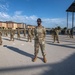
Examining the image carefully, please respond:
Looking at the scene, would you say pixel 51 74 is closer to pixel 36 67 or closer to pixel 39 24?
pixel 36 67

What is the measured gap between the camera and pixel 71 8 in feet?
162

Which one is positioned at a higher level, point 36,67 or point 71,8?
point 71,8

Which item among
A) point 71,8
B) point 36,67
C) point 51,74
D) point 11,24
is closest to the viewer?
point 51,74

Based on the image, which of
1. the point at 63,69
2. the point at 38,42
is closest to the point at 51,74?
the point at 63,69

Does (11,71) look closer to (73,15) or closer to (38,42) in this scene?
(38,42)

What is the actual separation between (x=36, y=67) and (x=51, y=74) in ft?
4.35

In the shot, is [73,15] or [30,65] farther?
[73,15]

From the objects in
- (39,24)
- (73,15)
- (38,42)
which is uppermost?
(73,15)

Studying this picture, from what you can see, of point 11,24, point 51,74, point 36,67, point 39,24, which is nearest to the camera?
point 51,74

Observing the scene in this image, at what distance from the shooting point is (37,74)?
282 inches

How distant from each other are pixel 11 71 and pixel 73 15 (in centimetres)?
4428

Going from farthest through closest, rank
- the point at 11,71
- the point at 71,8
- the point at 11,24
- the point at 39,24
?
the point at 11,24, the point at 71,8, the point at 39,24, the point at 11,71

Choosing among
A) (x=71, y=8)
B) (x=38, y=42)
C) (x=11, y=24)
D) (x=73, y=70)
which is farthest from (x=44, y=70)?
(x=11, y=24)

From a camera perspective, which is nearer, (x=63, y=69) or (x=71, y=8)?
(x=63, y=69)
